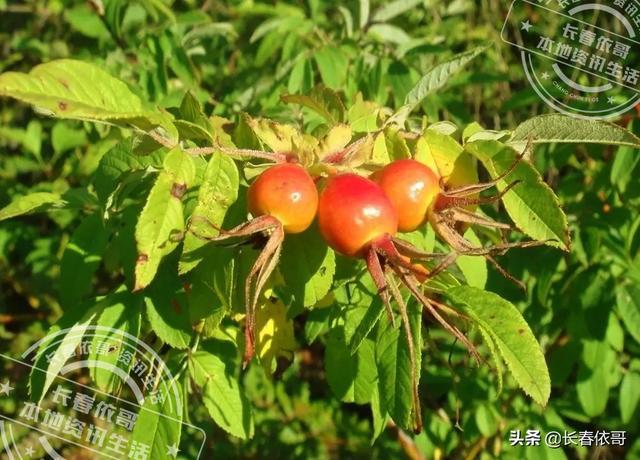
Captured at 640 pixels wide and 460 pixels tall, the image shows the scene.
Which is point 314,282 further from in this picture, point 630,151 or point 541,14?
point 541,14

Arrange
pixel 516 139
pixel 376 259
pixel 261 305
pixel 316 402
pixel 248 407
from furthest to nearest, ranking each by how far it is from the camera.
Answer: pixel 316 402 → pixel 248 407 → pixel 261 305 → pixel 516 139 → pixel 376 259

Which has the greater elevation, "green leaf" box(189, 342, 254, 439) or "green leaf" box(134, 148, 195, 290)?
"green leaf" box(134, 148, 195, 290)

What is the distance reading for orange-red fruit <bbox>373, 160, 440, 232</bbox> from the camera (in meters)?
1.00

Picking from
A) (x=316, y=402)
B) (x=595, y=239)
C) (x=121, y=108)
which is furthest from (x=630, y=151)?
(x=316, y=402)

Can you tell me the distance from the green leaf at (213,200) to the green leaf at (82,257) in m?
0.55

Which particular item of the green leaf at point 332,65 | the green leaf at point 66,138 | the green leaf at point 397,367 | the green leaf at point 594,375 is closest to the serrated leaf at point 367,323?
the green leaf at point 397,367

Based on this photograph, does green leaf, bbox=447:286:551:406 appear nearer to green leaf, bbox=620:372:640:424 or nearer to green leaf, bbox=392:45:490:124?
green leaf, bbox=392:45:490:124

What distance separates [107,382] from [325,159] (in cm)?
70

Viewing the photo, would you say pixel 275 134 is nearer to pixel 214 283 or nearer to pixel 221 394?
pixel 214 283

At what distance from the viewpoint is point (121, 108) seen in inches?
41.8

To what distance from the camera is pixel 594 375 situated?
215 cm

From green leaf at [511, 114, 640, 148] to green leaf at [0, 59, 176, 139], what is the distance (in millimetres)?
649

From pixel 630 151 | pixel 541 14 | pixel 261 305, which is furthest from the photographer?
pixel 541 14

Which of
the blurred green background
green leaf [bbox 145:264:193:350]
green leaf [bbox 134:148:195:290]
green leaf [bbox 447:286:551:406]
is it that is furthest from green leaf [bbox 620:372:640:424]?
green leaf [bbox 134:148:195:290]
